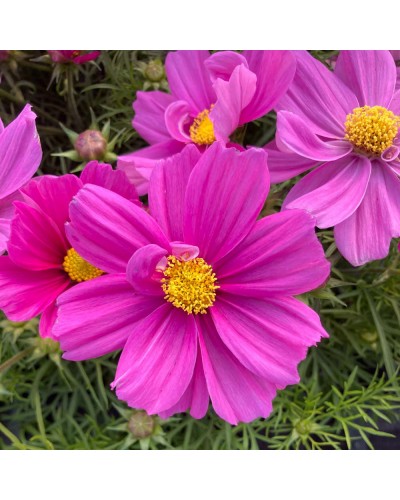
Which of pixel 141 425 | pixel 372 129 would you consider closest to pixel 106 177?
pixel 372 129

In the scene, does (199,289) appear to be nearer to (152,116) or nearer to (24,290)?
(24,290)

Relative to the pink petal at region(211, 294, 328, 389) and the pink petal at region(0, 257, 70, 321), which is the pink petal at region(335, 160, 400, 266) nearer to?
the pink petal at region(211, 294, 328, 389)

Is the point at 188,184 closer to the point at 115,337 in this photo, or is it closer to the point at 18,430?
the point at 115,337

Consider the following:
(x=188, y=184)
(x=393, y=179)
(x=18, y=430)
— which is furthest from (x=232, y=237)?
(x=18, y=430)

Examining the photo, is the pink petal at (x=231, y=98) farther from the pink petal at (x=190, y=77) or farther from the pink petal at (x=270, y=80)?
the pink petal at (x=190, y=77)

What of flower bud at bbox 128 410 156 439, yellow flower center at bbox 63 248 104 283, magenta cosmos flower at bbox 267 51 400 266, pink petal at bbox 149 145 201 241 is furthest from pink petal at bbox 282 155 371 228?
flower bud at bbox 128 410 156 439
